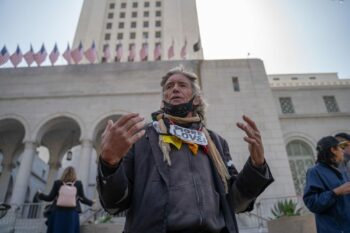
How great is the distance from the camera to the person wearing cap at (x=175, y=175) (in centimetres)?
144

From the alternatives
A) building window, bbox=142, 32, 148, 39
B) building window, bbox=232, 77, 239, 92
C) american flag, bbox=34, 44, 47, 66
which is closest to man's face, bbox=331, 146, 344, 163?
building window, bbox=232, 77, 239, 92

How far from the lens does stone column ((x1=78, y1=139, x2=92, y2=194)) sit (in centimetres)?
1195

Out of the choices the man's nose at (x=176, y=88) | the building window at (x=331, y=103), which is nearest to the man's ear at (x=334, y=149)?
the man's nose at (x=176, y=88)

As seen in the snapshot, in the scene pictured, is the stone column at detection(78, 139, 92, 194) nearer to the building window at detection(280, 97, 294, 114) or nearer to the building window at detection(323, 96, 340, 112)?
the building window at detection(280, 97, 294, 114)

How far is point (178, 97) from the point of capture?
7.25ft

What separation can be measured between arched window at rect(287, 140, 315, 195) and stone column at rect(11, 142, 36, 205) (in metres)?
15.7

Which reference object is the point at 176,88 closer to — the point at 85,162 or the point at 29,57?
the point at 85,162

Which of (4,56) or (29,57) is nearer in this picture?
(4,56)

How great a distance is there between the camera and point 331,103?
60.1 ft

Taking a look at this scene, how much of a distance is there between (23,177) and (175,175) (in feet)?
43.3

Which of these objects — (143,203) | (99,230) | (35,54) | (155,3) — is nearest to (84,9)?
(155,3)

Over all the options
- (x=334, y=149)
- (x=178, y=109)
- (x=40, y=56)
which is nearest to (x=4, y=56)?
(x=40, y=56)

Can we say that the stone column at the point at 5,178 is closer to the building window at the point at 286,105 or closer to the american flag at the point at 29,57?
the american flag at the point at 29,57

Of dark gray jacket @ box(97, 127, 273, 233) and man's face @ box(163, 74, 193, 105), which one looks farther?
man's face @ box(163, 74, 193, 105)
